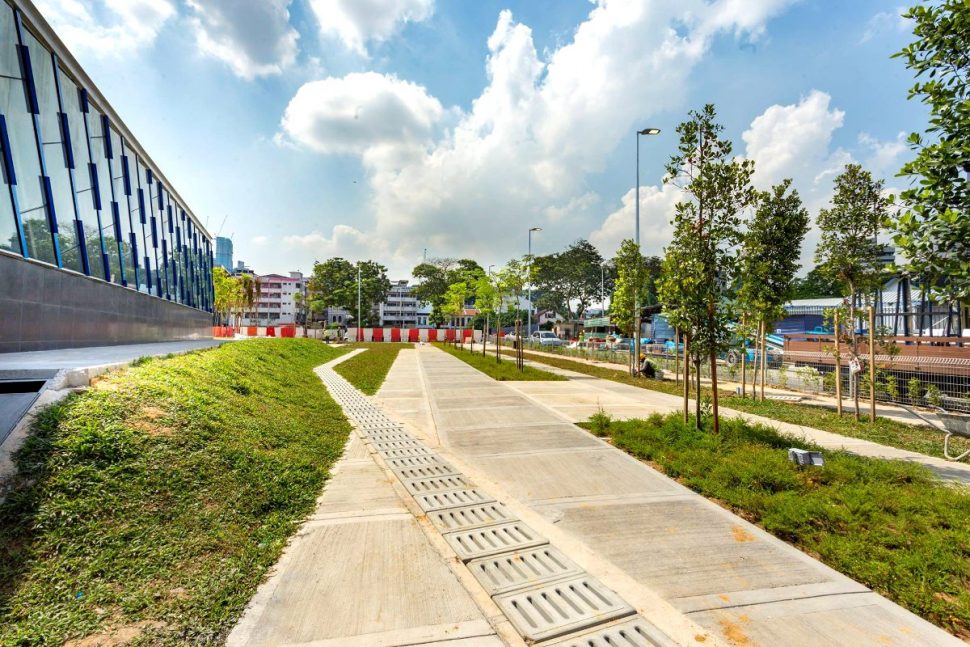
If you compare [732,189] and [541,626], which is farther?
[732,189]

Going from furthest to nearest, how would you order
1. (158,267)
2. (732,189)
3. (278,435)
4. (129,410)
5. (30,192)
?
(158,267)
(30,192)
(732,189)
(278,435)
(129,410)

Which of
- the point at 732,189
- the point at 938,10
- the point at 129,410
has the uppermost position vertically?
the point at 938,10

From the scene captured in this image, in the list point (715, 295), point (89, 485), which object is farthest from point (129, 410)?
point (715, 295)

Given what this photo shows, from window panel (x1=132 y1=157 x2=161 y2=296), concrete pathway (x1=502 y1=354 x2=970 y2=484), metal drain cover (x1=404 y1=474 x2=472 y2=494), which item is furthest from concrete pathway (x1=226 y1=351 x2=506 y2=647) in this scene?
window panel (x1=132 y1=157 x2=161 y2=296)

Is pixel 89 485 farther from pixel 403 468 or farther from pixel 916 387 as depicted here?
pixel 916 387

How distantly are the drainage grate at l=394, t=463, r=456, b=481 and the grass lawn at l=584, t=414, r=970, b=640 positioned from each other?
2.97 m

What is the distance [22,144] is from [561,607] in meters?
11.8

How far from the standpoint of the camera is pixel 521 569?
3.46m

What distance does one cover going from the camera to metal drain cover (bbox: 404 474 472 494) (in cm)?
519

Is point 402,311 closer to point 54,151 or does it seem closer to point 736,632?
point 54,151

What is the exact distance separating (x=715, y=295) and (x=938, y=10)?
13.1 ft

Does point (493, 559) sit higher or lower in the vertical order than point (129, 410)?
lower

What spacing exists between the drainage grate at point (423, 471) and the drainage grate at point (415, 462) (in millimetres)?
42

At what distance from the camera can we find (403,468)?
234 inches
